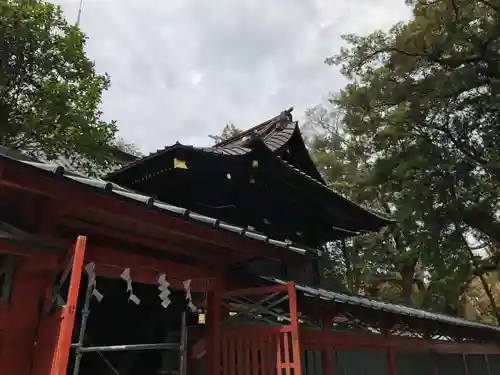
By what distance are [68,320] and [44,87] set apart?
580 cm

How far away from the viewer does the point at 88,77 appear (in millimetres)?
8422

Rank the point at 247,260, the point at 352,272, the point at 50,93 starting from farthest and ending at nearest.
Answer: the point at 352,272 → the point at 50,93 → the point at 247,260

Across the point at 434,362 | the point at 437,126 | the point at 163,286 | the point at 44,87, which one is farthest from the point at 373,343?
the point at 437,126

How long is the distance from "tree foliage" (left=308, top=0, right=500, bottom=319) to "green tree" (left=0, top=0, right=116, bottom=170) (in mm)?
10236

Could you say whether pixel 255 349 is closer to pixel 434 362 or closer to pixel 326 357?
pixel 326 357

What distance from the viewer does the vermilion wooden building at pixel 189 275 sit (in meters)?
3.50

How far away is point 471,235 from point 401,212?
10.9 feet

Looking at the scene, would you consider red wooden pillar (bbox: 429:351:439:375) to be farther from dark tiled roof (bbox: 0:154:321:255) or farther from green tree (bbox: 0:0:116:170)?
green tree (bbox: 0:0:116:170)

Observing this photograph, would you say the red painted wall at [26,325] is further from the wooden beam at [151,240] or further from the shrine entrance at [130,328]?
the shrine entrance at [130,328]

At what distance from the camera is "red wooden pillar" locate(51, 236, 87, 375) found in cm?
304

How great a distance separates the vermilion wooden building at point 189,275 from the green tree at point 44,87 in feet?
3.79

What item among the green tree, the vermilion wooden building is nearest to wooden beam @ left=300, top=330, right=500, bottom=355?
the vermilion wooden building

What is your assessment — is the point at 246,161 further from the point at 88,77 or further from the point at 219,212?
the point at 88,77

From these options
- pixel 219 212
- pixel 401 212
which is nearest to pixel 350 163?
pixel 401 212
